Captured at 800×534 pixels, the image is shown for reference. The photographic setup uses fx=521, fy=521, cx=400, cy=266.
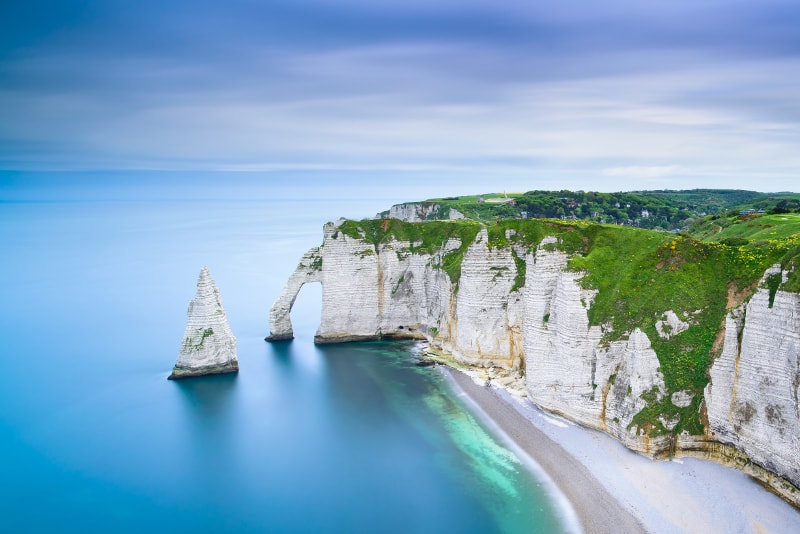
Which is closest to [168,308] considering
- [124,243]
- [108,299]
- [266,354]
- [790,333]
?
[108,299]

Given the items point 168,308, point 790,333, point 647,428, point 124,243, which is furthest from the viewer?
point 124,243

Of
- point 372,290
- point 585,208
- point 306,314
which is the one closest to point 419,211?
point 585,208

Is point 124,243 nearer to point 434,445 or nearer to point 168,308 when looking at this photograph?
point 168,308

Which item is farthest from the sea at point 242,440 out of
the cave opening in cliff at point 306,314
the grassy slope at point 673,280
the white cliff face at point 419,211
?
the white cliff face at point 419,211

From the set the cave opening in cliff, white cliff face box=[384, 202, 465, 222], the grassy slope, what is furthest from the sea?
white cliff face box=[384, 202, 465, 222]

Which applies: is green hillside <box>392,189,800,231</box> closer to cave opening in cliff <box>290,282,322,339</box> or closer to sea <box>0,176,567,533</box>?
cave opening in cliff <box>290,282,322,339</box>

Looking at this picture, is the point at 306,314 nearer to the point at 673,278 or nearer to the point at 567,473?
the point at 567,473

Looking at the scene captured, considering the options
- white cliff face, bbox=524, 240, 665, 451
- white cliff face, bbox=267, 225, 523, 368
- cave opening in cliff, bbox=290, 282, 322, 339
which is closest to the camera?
white cliff face, bbox=524, 240, 665, 451
